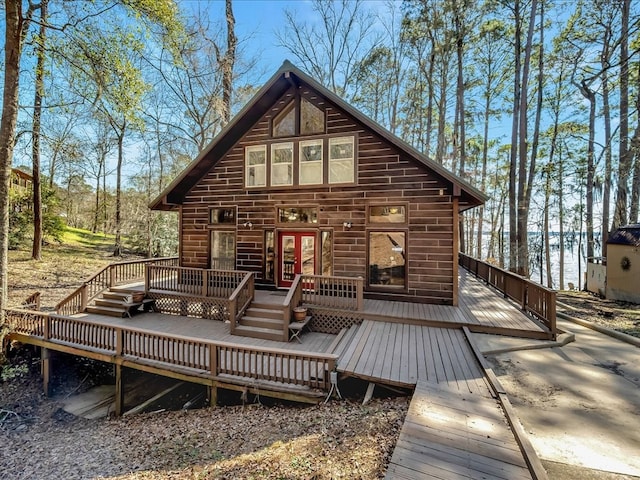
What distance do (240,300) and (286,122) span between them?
19.1ft

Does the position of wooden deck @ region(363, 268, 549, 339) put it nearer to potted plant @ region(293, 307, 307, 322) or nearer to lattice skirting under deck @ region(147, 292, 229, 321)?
potted plant @ region(293, 307, 307, 322)

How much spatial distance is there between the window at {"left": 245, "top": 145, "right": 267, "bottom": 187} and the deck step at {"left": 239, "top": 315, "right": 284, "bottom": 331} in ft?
14.5

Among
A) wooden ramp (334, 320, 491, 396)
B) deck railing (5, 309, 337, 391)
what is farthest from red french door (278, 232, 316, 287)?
deck railing (5, 309, 337, 391)

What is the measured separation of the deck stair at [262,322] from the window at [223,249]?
112 inches

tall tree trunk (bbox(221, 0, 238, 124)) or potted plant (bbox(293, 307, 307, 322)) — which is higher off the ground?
tall tree trunk (bbox(221, 0, 238, 124))

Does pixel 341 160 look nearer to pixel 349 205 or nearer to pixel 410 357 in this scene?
pixel 349 205

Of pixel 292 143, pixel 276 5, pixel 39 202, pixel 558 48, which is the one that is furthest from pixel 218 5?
pixel 558 48

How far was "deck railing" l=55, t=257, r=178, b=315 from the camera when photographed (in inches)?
325

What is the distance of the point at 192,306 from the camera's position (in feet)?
27.9

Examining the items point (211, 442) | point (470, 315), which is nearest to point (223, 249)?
point (211, 442)

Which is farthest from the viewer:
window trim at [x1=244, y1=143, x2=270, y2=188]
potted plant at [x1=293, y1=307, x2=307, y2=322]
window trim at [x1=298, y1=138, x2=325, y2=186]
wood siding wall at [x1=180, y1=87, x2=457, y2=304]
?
window trim at [x1=244, y1=143, x2=270, y2=188]

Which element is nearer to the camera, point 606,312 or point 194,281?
point 194,281

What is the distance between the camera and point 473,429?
3.11 metres

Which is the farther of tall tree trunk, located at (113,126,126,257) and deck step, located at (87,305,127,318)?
tall tree trunk, located at (113,126,126,257)
